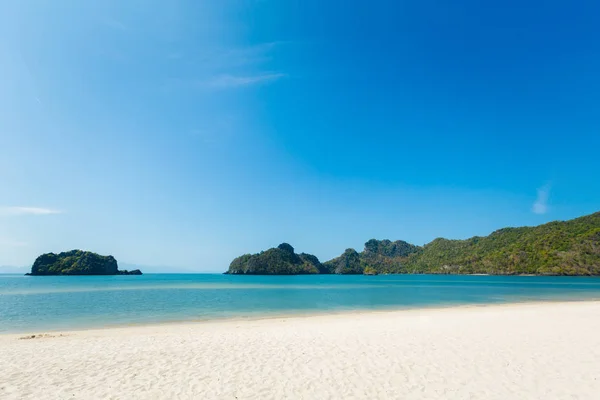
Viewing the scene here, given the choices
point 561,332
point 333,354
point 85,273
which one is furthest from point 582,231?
point 85,273

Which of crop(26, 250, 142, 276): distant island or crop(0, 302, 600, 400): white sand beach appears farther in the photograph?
crop(26, 250, 142, 276): distant island

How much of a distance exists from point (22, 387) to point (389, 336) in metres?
12.8

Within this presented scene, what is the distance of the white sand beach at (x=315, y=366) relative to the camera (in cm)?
753

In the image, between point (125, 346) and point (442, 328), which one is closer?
point (125, 346)

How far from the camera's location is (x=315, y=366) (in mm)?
9508

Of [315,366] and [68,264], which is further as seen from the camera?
[68,264]

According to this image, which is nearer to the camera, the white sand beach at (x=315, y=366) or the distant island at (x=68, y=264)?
the white sand beach at (x=315, y=366)

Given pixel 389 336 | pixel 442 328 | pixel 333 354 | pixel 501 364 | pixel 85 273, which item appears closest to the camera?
pixel 501 364

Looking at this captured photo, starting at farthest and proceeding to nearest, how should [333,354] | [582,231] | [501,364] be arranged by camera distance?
[582,231], [333,354], [501,364]

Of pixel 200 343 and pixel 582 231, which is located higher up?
pixel 582 231

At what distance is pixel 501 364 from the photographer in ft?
31.4

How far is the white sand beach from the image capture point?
24.7 feet

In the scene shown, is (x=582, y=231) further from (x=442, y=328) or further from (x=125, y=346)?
(x=125, y=346)

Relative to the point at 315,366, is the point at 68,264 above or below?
above
